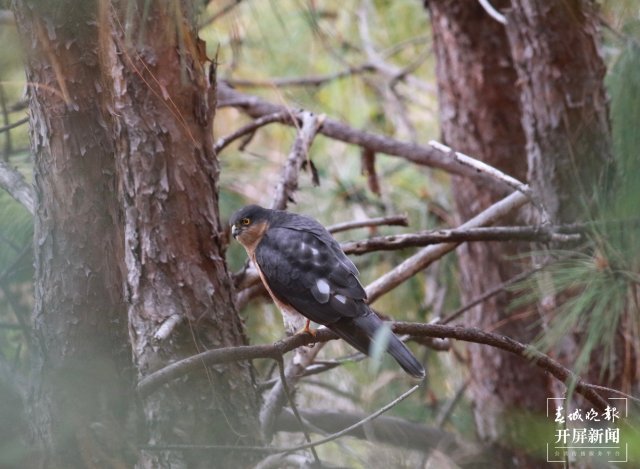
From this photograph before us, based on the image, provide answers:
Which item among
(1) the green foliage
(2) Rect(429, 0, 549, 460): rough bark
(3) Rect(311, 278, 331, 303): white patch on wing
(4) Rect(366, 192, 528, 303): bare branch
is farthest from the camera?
(2) Rect(429, 0, 549, 460): rough bark

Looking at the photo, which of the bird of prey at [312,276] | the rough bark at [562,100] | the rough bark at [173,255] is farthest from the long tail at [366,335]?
the rough bark at [562,100]

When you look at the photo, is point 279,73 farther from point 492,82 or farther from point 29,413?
point 29,413

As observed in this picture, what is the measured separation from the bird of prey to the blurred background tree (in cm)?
20

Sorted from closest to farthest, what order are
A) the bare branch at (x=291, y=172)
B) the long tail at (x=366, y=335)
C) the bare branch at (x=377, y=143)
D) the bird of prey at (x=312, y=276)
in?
the long tail at (x=366, y=335)
the bird of prey at (x=312, y=276)
the bare branch at (x=291, y=172)
the bare branch at (x=377, y=143)

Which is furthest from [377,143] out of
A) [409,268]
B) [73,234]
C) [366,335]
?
[73,234]

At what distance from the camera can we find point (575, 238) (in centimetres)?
271

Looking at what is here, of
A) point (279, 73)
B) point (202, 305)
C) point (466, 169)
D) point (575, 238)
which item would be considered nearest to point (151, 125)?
point (202, 305)

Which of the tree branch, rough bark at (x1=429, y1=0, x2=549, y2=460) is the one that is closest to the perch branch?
rough bark at (x1=429, y1=0, x2=549, y2=460)

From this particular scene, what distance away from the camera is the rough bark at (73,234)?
1922 mm

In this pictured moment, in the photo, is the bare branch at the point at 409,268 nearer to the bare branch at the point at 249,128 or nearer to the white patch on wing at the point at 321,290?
the white patch on wing at the point at 321,290

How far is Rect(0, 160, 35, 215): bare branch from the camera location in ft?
7.53

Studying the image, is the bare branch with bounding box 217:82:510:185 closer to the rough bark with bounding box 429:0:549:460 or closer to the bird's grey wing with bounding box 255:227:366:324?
the rough bark with bounding box 429:0:549:460

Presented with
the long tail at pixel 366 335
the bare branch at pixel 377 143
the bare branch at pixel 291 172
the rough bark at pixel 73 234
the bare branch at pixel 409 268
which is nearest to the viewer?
the rough bark at pixel 73 234

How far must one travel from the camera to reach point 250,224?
10.7ft
